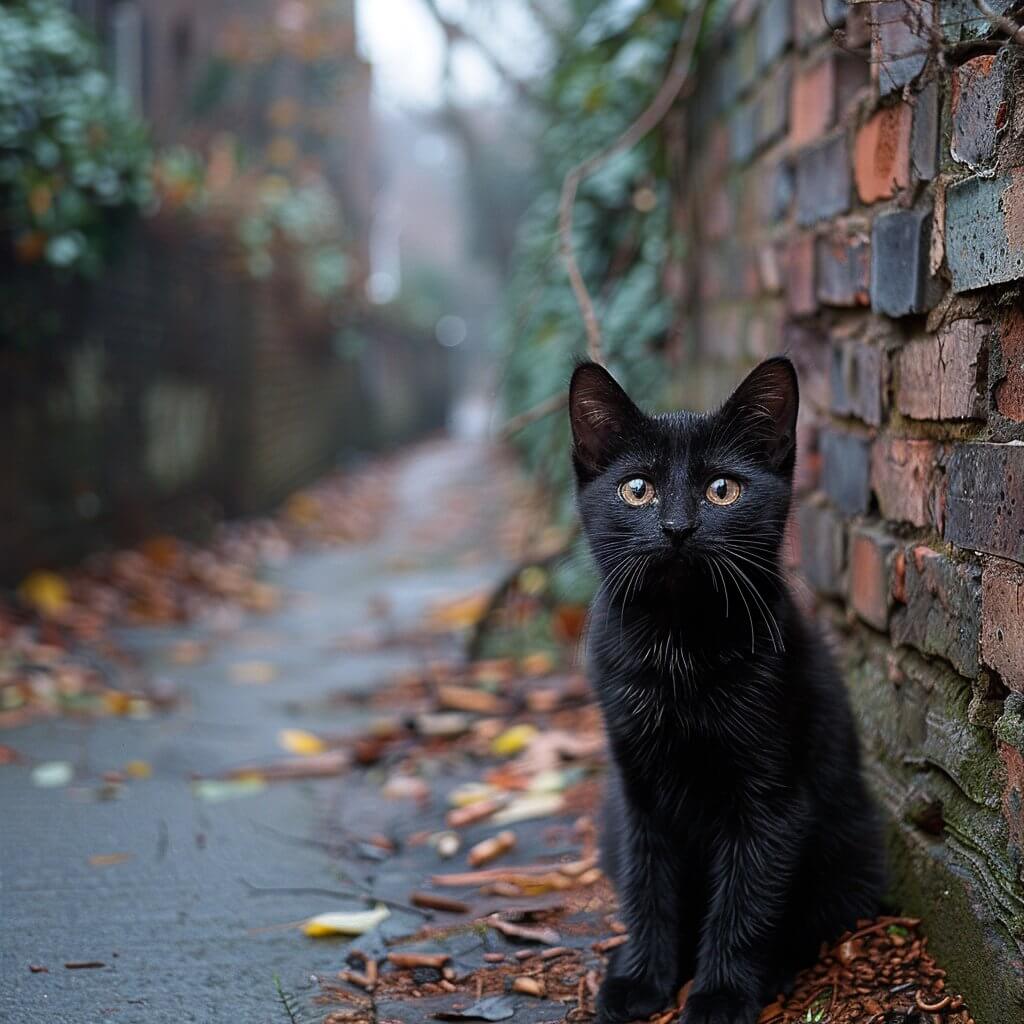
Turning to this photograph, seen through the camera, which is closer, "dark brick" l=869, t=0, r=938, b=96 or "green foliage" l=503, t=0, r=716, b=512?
"dark brick" l=869, t=0, r=938, b=96

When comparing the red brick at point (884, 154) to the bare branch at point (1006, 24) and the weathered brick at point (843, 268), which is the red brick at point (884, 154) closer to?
the weathered brick at point (843, 268)

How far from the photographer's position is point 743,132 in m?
3.63

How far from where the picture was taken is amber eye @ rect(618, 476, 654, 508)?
6.71ft

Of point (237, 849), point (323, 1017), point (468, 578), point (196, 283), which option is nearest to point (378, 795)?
point (237, 849)

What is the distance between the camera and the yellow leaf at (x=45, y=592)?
→ 17.2 ft

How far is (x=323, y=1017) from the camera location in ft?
6.54

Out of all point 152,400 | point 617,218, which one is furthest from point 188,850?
point 152,400

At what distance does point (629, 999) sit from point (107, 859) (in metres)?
1.35

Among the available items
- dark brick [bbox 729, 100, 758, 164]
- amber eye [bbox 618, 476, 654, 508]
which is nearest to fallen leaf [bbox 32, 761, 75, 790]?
amber eye [bbox 618, 476, 654, 508]

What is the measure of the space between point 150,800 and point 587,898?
1.34 meters

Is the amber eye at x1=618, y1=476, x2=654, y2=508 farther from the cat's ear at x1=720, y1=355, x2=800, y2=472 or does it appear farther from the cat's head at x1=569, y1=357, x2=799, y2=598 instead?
the cat's ear at x1=720, y1=355, x2=800, y2=472

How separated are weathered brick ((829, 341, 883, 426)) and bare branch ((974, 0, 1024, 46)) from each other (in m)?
0.76

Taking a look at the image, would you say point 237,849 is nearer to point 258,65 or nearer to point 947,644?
point 947,644

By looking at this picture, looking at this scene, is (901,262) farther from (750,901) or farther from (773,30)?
(773,30)
